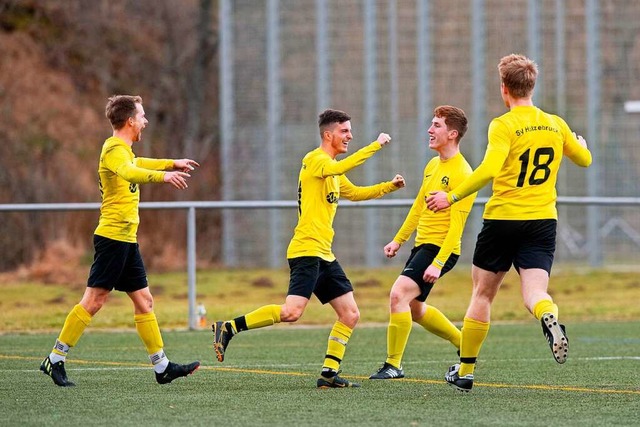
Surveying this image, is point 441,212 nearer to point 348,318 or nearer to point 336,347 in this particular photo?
point 348,318

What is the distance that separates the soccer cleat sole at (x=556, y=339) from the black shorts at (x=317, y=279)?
1.94 metres

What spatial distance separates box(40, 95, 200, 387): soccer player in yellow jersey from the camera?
30.4 ft

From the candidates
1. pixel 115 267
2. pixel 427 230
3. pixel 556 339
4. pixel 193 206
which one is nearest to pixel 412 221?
pixel 427 230

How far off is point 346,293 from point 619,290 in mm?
10718

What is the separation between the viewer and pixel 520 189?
26.8ft

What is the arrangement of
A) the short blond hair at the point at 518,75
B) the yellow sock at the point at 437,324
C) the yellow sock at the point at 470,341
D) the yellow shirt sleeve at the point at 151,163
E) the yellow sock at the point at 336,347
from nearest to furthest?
the short blond hair at the point at 518,75 < the yellow sock at the point at 470,341 < the yellow sock at the point at 336,347 < the yellow shirt sleeve at the point at 151,163 < the yellow sock at the point at 437,324

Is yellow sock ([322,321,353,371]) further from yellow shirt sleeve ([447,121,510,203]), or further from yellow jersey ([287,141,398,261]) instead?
yellow shirt sleeve ([447,121,510,203])

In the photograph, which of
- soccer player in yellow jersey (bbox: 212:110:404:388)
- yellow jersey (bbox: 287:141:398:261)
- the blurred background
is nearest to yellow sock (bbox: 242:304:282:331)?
soccer player in yellow jersey (bbox: 212:110:404:388)

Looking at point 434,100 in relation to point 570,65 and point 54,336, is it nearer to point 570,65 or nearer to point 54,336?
point 570,65

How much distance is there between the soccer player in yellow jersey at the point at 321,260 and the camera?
30.1ft

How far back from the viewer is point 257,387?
9.08 meters

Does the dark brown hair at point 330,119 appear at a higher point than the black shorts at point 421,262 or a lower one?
higher

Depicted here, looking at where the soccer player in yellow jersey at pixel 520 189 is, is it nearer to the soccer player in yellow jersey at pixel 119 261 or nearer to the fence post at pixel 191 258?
the soccer player in yellow jersey at pixel 119 261

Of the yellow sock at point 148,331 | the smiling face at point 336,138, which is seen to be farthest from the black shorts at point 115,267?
the smiling face at point 336,138
